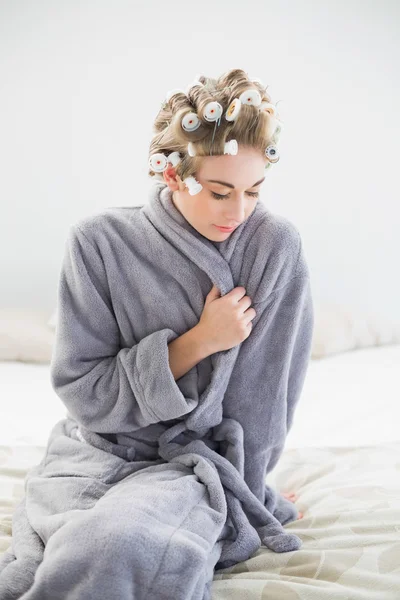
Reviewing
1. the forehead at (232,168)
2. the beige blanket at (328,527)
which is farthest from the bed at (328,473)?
the forehead at (232,168)

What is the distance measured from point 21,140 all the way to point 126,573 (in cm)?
212

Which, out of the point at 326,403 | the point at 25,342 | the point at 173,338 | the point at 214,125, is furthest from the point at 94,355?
the point at 25,342

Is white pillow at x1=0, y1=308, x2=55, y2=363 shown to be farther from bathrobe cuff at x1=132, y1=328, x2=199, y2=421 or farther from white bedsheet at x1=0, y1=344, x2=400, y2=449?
bathrobe cuff at x1=132, y1=328, x2=199, y2=421

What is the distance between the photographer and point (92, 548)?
114 centimetres

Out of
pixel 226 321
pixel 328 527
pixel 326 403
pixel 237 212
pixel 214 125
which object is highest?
pixel 214 125

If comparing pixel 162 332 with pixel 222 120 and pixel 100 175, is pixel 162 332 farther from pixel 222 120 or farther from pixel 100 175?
pixel 100 175

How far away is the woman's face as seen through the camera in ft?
4.40

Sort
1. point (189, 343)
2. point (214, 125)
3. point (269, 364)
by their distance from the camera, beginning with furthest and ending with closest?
point (269, 364)
point (189, 343)
point (214, 125)

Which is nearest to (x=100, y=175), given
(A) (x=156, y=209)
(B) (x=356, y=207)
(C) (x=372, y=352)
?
(B) (x=356, y=207)

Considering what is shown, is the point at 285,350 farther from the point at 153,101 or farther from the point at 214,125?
the point at 153,101

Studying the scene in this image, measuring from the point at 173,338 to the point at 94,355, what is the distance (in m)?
0.17

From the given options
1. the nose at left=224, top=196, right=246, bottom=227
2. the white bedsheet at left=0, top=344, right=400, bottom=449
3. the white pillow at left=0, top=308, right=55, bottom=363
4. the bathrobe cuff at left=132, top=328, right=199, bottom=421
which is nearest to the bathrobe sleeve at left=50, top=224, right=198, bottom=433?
the bathrobe cuff at left=132, top=328, right=199, bottom=421

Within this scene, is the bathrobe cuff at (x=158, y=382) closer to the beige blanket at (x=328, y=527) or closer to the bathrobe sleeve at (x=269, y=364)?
the bathrobe sleeve at (x=269, y=364)

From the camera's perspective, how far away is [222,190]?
1360mm
